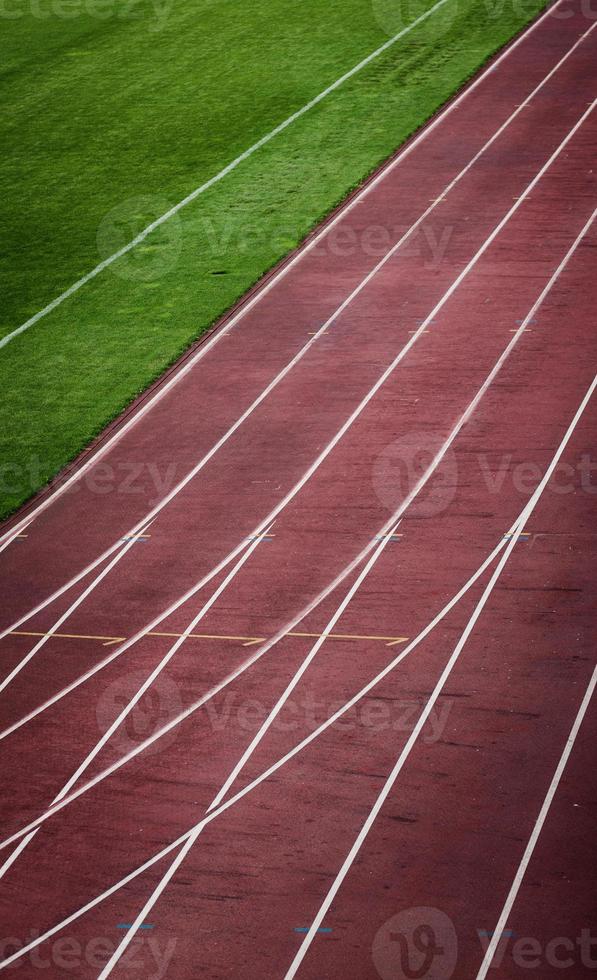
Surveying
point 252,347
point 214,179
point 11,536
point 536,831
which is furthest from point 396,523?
point 214,179

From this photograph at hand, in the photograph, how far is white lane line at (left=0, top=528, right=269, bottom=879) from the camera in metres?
12.2

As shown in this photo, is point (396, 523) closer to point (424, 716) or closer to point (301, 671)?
point (301, 671)

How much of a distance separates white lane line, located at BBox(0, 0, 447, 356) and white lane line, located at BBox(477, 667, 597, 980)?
42.9 ft

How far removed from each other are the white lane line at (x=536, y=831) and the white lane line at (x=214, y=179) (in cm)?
1306

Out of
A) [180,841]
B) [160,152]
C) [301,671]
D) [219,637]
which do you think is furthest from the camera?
[160,152]

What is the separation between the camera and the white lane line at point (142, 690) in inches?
479

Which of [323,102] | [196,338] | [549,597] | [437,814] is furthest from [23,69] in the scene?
[437,814]

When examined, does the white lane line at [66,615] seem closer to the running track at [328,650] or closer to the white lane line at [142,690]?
the running track at [328,650]

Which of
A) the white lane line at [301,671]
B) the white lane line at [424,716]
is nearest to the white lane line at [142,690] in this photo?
the white lane line at [301,671]

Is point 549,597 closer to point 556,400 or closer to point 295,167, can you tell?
point 556,400

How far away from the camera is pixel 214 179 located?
28.2 meters

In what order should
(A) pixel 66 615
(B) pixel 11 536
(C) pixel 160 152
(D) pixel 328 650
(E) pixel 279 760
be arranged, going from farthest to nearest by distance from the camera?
(C) pixel 160 152, (B) pixel 11 536, (A) pixel 66 615, (D) pixel 328 650, (E) pixel 279 760

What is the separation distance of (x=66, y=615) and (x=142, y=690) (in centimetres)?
192

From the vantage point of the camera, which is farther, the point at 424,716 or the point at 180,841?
the point at 424,716
